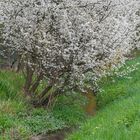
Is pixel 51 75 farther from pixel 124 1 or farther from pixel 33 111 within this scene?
pixel 124 1

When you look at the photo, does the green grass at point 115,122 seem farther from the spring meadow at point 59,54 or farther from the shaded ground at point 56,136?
the shaded ground at point 56,136

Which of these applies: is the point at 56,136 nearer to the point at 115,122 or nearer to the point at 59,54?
the point at 115,122

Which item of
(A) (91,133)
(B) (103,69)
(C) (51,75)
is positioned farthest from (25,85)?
(A) (91,133)

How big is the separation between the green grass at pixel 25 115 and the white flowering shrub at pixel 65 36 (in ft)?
2.47

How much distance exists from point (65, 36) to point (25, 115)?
8.23 ft

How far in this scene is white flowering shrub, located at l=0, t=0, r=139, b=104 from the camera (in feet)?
42.8

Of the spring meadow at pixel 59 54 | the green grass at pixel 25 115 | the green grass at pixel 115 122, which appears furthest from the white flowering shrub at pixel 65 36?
the green grass at pixel 115 122

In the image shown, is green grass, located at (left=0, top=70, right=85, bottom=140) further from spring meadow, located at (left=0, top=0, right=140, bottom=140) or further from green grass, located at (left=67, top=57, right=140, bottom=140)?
green grass, located at (left=67, top=57, right=140, bottom=140)

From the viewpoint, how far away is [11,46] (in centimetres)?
1452

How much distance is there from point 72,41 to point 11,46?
8.29 feet

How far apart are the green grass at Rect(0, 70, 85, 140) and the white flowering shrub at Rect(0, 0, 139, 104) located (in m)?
0.75

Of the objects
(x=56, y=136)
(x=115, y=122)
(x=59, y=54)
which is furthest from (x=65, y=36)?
(x=115, y=122)

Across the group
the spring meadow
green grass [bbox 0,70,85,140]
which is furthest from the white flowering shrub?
green grass [bbox 0,70,85,140]

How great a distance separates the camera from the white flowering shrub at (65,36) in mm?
13031
